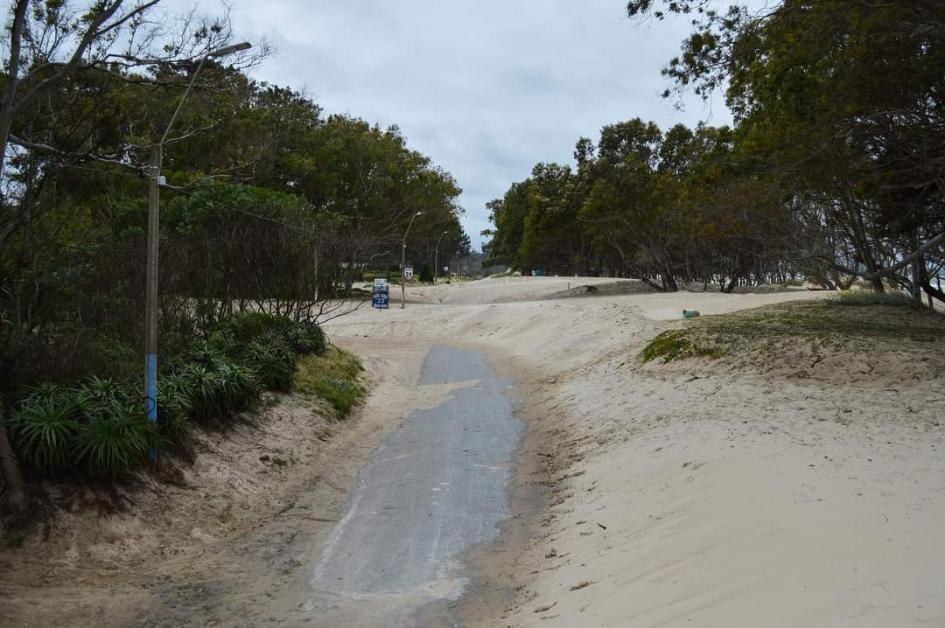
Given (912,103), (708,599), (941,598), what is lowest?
(708,599)

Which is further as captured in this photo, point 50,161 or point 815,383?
point 815,383

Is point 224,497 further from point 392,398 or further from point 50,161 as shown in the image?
point 392,398

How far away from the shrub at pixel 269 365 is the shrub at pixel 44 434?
551cm

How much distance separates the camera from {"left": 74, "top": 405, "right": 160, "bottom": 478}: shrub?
805 cm

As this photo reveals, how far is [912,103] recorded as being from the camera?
14586mm

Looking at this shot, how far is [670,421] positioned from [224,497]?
615 cm

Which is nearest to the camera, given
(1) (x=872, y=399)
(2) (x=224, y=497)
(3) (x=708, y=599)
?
(3) (x=708, y=599)

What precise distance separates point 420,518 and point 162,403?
3.71 metres

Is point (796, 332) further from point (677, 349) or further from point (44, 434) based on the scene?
point (44, 434)

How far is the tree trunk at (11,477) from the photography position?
728 centimetres

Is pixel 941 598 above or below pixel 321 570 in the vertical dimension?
above

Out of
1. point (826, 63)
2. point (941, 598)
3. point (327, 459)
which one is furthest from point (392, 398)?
point (941, 598)

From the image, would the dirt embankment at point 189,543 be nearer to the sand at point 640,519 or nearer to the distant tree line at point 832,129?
the sand at point 640,519

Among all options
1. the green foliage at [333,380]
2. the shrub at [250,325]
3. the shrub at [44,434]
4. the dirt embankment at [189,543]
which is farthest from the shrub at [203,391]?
the shrub at [250,325]
